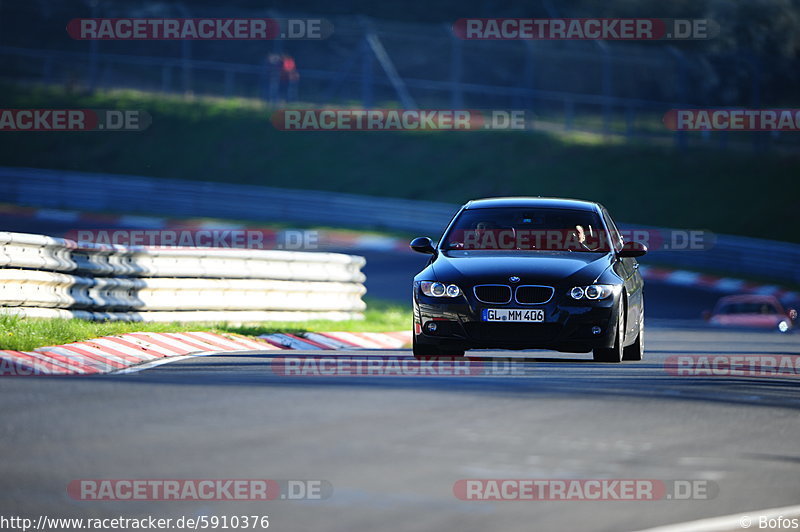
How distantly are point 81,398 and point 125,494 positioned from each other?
2.82 meters

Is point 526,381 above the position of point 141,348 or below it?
below

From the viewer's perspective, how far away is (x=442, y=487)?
266 inches

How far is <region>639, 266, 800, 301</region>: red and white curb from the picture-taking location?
31.5 meters

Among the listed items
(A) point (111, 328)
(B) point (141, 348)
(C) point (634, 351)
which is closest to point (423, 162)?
(C) point (634, 351)

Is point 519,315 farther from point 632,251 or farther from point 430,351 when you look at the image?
point 632,251

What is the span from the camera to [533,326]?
1246 centimetres

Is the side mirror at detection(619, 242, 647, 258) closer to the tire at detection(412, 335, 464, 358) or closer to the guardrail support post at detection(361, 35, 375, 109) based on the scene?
the tire at detection(412, 335, 464, 358)

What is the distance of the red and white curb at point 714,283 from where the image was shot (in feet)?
103

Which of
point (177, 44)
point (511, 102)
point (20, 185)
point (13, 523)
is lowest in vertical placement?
Answer: point (13, 523)

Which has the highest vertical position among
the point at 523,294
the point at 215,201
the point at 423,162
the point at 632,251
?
the point at 423,162

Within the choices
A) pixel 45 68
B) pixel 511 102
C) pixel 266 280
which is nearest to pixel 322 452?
pixel 266 280

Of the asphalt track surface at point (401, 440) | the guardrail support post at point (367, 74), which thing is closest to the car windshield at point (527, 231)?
the asphalt track surface at point (401, 440)

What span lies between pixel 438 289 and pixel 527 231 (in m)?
1.38

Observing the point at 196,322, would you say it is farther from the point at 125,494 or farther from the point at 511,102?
the point at 511,102
